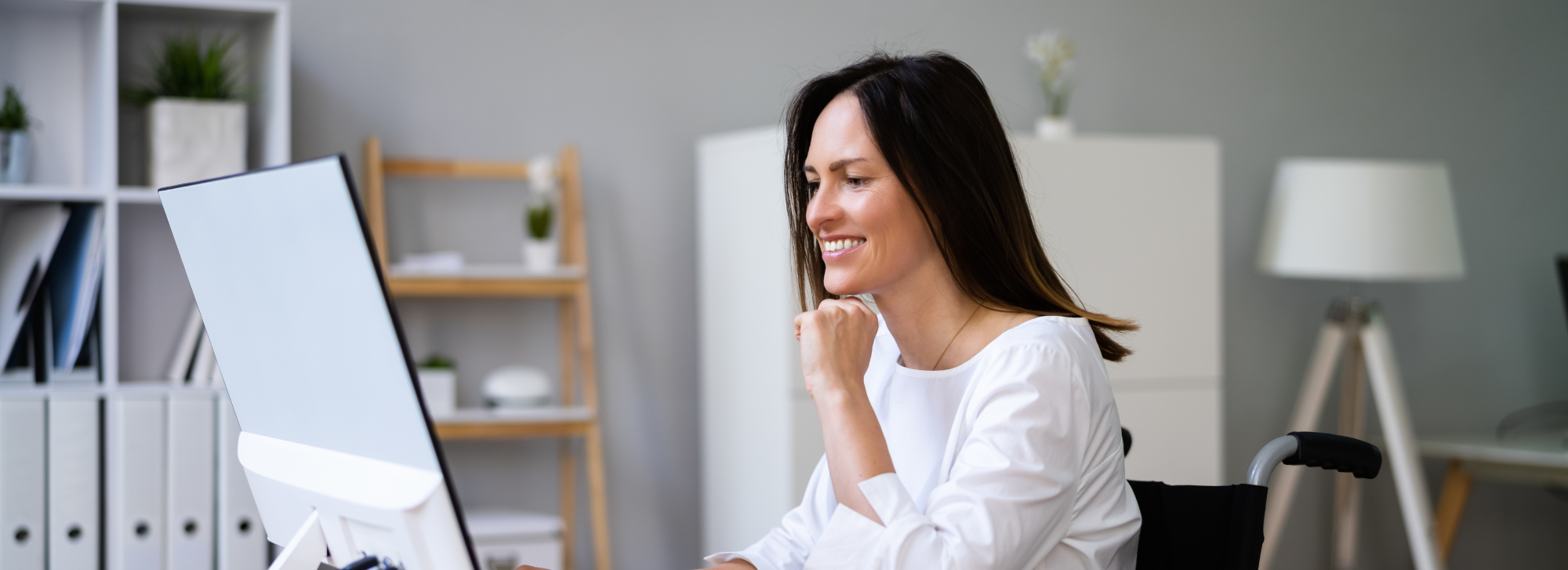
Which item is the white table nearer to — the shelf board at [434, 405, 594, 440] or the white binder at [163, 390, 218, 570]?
the shelf board at [434, 405, 594, 440]

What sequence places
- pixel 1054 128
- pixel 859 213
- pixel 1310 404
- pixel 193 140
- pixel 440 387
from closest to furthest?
1. pixel 859 213
2. pixel 193 140
3. pixel 440 387
4. pixel 1054 128
5. pixel 1310 404

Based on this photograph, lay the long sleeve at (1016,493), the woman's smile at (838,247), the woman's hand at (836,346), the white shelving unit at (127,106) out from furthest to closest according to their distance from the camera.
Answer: the white shelving unit at (127,106)
the woman's smile at (838,247)
the woman's hand at (836,346)
the long sleeve at (1016,493)

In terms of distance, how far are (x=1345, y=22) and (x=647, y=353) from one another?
2.52 m

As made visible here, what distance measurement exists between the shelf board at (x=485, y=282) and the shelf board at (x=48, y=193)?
59 centimetres

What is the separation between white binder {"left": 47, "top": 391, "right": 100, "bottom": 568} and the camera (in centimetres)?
216

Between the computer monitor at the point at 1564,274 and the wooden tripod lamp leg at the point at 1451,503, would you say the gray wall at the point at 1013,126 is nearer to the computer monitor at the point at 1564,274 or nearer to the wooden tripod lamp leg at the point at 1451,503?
the wooden tripod lamp leg at the point at 1451,503

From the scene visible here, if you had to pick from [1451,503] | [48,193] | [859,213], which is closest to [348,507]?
[859,213]

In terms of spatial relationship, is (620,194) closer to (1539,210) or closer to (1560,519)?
(1539,210)

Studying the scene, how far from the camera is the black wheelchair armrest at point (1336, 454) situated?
1233 millimetres

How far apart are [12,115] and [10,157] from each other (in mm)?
95

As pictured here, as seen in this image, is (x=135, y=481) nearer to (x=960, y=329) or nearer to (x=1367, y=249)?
(x=960, y=329)

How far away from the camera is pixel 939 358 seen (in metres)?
1.39

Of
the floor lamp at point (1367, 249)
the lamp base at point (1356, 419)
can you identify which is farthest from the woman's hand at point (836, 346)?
the floor lamp at point (1367, 249)

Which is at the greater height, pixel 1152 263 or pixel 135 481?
pixel 1152 263
